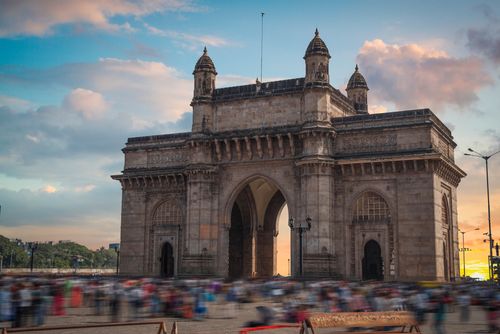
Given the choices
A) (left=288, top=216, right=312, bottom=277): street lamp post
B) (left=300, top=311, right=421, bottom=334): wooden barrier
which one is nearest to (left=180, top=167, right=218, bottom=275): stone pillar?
(left=288, top=216, right=312, bottom=277): street lamp post

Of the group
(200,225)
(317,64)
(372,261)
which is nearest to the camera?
(372,261)

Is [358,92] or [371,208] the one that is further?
[358,92]

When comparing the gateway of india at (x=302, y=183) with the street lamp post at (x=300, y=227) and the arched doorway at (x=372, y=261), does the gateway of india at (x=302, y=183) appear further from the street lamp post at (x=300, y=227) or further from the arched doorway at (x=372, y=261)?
the street lamp post at (x=300, y=227)

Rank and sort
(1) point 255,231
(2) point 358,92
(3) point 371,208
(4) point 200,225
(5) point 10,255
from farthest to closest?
1. (5) point 10,255
2. (2) point 358,92
3. (1) point 255,231
4. (4) point 200,225
5. (3) point 371,208

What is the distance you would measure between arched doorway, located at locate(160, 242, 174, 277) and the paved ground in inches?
763

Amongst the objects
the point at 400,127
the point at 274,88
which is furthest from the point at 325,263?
the point at 274,88

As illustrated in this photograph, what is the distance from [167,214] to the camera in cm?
5031

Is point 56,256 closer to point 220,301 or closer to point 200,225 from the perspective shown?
point 200,225

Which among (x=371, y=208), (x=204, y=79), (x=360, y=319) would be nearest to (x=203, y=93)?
(x=204, y=79)

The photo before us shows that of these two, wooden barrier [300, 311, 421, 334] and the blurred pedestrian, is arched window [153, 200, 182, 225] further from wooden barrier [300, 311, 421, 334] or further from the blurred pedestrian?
wooden barrier [300, 311, 421, 334]

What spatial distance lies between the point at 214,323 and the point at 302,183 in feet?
65.5

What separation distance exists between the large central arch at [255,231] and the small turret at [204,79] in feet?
28.2

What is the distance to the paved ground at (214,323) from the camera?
21.3m

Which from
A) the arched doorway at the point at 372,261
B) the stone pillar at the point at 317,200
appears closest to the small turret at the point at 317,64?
the stone pillar at the point at 317,200
